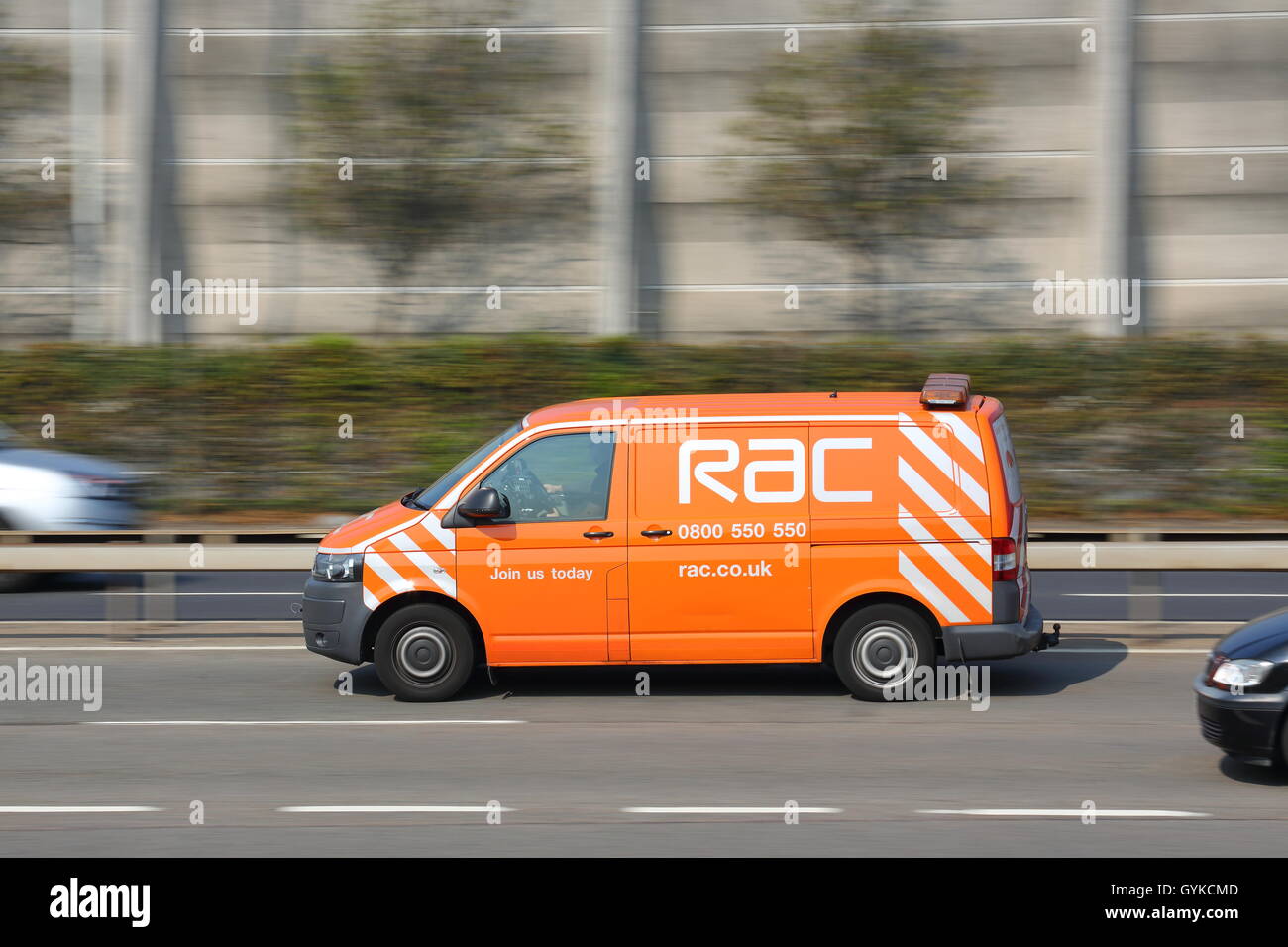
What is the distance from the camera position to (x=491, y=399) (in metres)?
20.2

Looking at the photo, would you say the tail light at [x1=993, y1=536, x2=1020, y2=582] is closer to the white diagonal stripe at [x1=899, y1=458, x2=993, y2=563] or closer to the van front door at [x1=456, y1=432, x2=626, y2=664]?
the white diagonal stripe at [x1=899, y1=458, x2=993, y2=563]

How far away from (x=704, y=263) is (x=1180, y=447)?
8618 millimetres

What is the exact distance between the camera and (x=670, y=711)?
9.30 metres

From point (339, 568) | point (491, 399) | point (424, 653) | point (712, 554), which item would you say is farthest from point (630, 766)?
point (491, 399)

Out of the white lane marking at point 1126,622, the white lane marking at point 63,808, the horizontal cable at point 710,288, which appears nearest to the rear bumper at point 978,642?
the white lane marking at point 1126,622

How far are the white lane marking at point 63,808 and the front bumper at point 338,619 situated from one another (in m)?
2.39

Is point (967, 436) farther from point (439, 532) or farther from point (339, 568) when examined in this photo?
point (339, 568)

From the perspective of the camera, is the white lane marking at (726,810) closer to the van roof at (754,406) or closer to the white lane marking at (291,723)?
A: the white lane marking at (291,723)

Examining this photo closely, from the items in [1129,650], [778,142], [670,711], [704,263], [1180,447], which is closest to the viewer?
[670,711]

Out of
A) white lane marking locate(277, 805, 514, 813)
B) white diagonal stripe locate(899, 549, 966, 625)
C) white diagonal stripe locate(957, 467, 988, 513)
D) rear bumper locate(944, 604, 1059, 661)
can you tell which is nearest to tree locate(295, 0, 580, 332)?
white diagonal stripe locate(957, 467, 988, 513)

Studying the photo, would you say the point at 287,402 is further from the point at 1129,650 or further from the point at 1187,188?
the point at 1187,188

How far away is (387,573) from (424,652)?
0.57m

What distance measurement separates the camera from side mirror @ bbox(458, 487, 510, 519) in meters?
9.39
